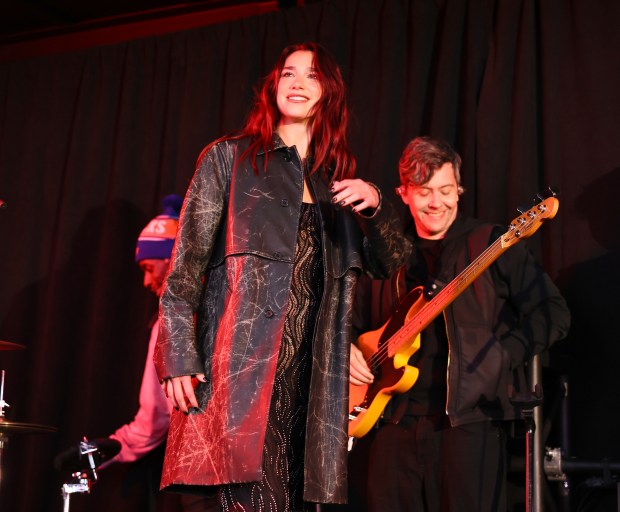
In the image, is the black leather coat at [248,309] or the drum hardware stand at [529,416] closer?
the black leather coat at [248,309]

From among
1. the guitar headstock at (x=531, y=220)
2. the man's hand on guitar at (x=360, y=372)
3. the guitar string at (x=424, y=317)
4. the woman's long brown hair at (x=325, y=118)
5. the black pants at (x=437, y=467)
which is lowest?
the black pants at (x=437, y=467)

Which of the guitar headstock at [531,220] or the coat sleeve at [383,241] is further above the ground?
the guitar headstock at [531,220]

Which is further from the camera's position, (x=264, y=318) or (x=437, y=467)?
(x=437, y=467)

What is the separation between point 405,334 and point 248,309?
1.17 meters

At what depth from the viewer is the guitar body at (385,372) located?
3.17 metres

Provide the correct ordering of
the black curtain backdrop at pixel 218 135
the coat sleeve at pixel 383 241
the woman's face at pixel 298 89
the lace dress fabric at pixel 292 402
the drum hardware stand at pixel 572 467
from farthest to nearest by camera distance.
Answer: the black curtain backdrop at pixel 218 135 → the drum hardware stand at pixel 572 467 → the woman's face at pixel 298 89 → the coat sleeve at pixel 383 241 → the lace dress fabric at pixel 292 402

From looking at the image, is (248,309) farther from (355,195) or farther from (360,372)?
(360,372)

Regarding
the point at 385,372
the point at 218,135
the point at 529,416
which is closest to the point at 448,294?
the point at 385,372

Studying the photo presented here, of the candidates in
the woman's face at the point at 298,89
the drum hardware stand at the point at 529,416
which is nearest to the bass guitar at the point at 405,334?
the drum hardware stand at the point at 529,416

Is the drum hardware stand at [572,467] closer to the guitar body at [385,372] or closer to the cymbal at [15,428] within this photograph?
the guitar body at [385,372]

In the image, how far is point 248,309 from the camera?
2.16 meters

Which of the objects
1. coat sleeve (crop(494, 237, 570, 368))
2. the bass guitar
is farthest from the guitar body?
coat sleeve (crop(494, 237, 570, 368))

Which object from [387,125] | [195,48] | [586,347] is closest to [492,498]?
[586,347]

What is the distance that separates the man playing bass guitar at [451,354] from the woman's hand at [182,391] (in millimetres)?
1144
